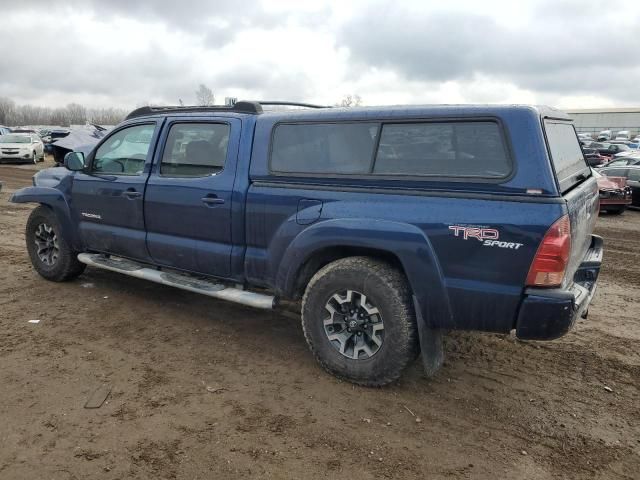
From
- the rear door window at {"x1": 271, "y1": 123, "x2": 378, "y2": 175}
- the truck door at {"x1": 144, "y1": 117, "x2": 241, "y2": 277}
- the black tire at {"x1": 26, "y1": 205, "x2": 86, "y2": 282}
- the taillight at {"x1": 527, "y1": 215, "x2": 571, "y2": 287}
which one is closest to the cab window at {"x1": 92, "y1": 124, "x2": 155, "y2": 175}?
the truck door at {"x1": 144, "y1": 117, "x2": 241, "y2": 277}

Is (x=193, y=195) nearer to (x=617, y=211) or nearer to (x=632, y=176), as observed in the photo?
(x=617, y=211)

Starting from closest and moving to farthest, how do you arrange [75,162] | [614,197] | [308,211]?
[308,211], [75,162], [614,197]

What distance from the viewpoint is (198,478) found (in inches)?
106

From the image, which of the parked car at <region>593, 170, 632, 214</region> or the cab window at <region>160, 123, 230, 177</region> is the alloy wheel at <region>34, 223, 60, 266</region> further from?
the parked car at <region>593, 170, 632, 214</region>

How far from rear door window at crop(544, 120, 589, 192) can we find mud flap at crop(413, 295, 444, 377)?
46.6 inches

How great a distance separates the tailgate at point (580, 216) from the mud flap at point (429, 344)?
91 cm

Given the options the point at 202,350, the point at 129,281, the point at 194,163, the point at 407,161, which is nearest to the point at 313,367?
the point at 202,350

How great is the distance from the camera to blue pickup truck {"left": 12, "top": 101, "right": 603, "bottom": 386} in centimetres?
307

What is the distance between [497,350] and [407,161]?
1.95 m

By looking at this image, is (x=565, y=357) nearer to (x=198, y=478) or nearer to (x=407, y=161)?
(x=407, y=161)

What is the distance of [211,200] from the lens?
4.29 meters

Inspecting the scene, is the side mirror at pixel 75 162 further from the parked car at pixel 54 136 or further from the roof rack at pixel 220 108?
the parked car at pixel 54 136

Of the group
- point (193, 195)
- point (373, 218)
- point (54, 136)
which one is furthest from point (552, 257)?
point (54, 136)

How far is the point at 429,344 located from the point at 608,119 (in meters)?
97.3
